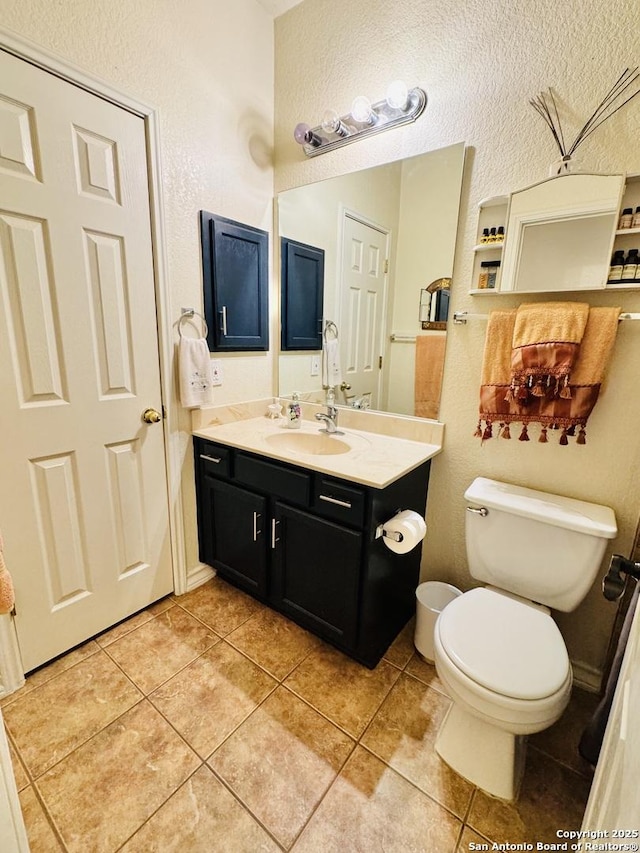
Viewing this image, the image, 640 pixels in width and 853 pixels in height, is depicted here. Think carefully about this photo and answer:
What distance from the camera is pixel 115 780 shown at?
1.12 m

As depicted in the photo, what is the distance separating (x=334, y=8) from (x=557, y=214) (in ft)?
4.73

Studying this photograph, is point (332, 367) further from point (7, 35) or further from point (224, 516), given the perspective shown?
point (7, 35)

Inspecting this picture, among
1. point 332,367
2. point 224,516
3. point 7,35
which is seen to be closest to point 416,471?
point 332,367

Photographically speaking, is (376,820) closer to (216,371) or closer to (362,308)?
(216,371)

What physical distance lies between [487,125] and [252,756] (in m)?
2.36

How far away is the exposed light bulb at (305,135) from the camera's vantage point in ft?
5.71

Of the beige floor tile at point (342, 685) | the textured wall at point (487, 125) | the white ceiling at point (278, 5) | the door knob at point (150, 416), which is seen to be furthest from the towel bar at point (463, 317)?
the white ceiling at point (278, 5)

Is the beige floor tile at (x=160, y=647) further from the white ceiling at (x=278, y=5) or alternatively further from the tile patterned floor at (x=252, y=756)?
the white ceiling at (x=278, y=5)

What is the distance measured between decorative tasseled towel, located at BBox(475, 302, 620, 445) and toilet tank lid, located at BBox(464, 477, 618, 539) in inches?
8.4

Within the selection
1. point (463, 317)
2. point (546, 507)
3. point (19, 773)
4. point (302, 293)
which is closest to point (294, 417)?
point (302, 293)

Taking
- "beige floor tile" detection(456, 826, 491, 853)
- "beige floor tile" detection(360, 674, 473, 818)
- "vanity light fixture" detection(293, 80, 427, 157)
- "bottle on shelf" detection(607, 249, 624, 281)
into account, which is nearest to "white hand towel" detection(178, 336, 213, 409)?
"vanity light fixture" detection(293, 80, 427, 157)

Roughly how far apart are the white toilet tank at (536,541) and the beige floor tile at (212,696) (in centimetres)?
98

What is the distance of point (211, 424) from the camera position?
6.25 ft

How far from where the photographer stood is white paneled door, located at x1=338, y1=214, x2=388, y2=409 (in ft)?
5.80
